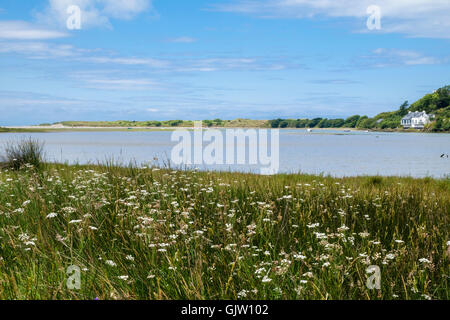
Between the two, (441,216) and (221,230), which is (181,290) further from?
(441,216)

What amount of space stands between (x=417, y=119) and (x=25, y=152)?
144 m

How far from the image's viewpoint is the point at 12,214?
21.4 feet

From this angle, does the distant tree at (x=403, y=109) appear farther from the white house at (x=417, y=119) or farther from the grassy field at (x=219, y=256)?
the grassy field at (x=219, y=256)

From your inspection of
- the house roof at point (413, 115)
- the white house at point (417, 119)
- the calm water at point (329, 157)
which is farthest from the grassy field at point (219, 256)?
the house roof at point (413, 115)

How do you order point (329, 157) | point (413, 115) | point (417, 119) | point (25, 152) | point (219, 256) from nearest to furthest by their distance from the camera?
point (219, 256) < point (25, 152) < point (329, 157) < point (417, 119) < point (413, 115)

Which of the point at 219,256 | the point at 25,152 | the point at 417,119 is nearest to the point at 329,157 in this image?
the point at 25,152

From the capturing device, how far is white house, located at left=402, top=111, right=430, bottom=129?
136000mm

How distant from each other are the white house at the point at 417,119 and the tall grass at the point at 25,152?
5573 inches

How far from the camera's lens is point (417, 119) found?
450 feet

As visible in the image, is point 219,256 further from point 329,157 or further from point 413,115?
point 413,115

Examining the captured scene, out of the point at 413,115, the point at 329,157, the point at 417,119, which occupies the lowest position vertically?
the point at 329,157

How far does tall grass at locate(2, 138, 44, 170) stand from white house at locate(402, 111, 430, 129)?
464 ft

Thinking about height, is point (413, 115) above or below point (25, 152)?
above
